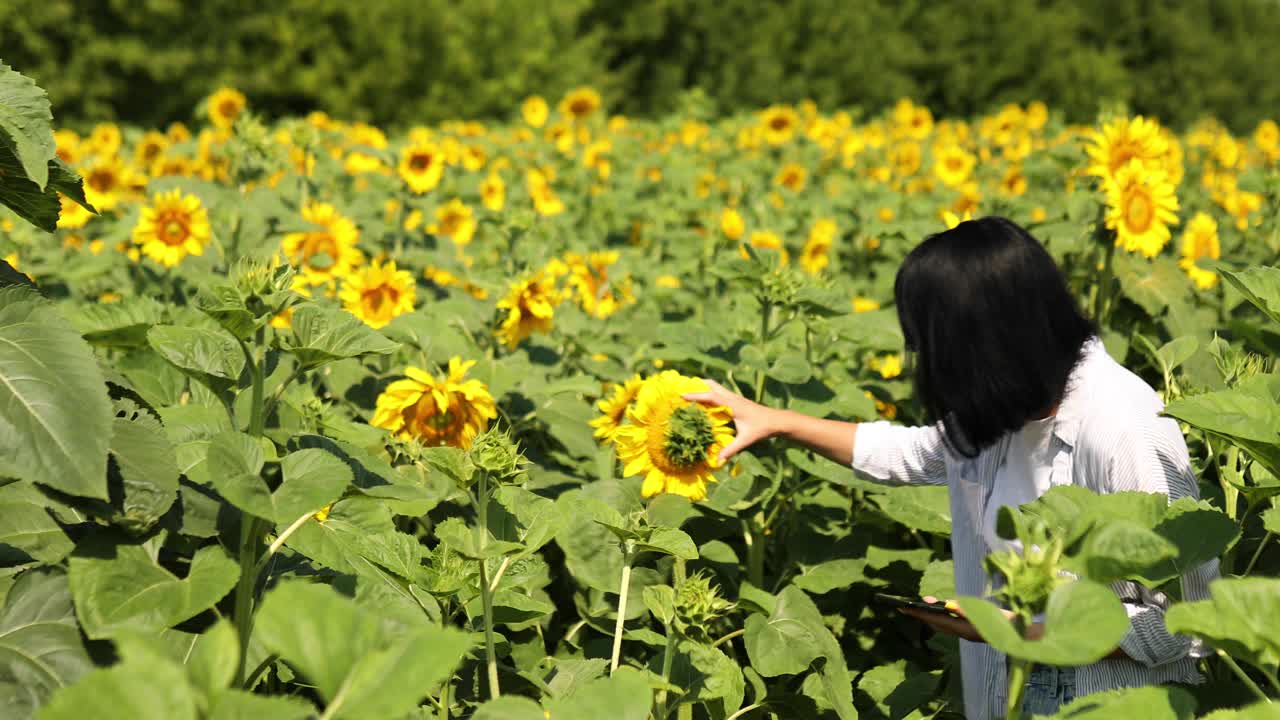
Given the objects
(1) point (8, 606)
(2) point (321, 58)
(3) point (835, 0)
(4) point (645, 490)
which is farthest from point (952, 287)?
(3) point (835, 0)

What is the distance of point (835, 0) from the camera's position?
17141mm

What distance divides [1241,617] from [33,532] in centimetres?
137

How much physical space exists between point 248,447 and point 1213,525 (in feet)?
3.76

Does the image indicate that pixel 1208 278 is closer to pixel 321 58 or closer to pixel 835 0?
pixel 321 58

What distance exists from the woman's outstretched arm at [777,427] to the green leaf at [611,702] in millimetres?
679

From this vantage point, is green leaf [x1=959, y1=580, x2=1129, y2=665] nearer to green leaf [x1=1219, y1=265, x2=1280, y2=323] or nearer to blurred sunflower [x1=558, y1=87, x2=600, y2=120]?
green leaf [x1=1219, y1=265, x2=1280, y2=323]

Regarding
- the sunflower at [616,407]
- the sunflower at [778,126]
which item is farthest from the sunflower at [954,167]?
the sunflower at [616,407]

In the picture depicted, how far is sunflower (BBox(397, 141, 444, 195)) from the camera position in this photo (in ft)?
13.7

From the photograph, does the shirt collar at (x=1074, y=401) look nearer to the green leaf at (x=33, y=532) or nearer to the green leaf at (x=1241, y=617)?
the green leaf at (x=1241, y=617)

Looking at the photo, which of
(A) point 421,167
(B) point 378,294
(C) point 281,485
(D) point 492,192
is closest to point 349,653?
(C) point 281,485

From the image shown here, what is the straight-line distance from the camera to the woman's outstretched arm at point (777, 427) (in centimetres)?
205

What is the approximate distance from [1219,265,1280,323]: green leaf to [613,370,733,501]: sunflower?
0.85 meters

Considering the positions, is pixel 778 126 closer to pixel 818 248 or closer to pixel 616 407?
pixel 818 248

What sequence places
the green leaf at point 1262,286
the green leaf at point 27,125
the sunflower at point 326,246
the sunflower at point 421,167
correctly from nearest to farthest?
the green leaf at point 27,125 → the green leaf at point 1262,286 → the sunflower at point 326,246 → the sunflower at point 421,167
